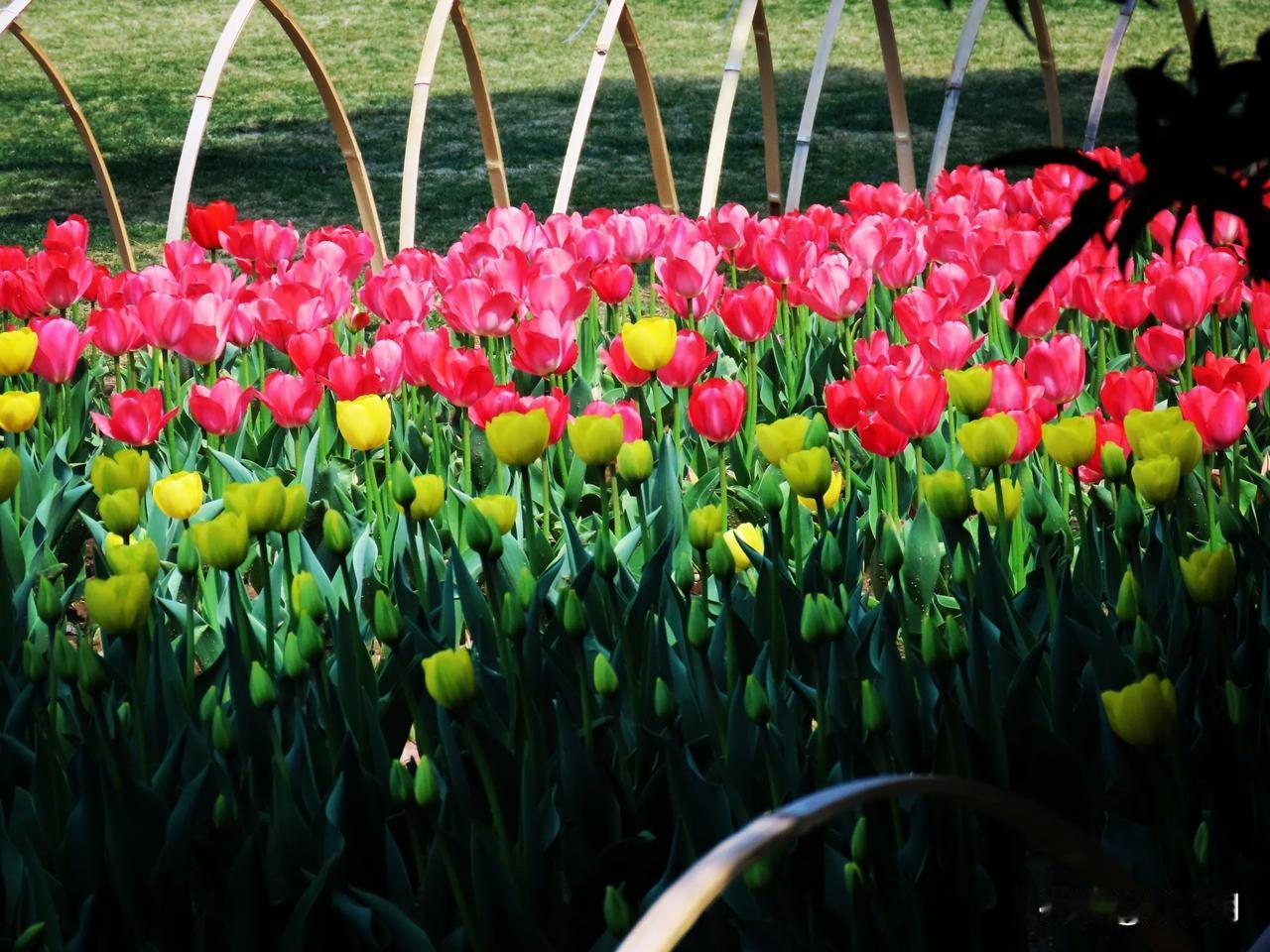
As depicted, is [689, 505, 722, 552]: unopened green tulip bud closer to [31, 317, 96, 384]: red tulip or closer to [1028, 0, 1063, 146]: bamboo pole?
[31, 317, 96, 384]: red tulip

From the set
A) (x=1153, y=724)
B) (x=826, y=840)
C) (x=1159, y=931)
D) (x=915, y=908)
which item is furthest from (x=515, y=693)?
(x=1159, y=931)

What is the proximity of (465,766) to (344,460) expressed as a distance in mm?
1200

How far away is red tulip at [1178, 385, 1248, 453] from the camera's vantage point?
178 centimetres

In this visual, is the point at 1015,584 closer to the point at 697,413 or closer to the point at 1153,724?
the point at 697,413

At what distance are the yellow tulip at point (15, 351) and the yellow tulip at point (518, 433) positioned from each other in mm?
1021

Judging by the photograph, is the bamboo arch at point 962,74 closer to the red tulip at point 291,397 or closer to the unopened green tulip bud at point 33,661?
the red tulip at point 291,397

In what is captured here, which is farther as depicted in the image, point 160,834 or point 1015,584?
point 1015,584

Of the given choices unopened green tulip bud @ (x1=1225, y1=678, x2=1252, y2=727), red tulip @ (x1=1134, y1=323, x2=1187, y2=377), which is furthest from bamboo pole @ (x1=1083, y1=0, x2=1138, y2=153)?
unopened green tulip bud @ (x1=1225, y1=678, x2=1252, y2=727)

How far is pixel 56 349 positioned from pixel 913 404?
141 centimetres

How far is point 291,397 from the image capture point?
2229 millimetres

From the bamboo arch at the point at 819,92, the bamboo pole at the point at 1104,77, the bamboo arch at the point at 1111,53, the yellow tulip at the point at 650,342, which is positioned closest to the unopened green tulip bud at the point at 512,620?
the yellow tulip at the point at 650,342

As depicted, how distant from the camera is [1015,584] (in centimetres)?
202

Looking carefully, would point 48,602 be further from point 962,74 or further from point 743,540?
point 962,74

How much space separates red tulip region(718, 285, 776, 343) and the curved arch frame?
172 centimetres
